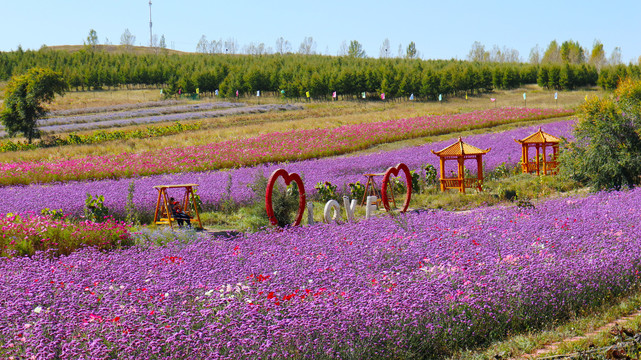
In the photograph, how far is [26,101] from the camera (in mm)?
41312

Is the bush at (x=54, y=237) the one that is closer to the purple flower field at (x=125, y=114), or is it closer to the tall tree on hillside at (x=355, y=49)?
the purple flower field at (x=125, y=114)

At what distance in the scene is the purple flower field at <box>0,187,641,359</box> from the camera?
5445mm

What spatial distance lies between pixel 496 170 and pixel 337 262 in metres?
15.3

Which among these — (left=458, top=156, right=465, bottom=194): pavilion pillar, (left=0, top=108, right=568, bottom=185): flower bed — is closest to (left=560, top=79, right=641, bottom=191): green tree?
(left=458, top=156, right=465, bottom=194): pavilion pillar

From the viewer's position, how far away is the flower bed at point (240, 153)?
81.4 feet

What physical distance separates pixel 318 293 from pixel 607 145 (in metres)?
13.6

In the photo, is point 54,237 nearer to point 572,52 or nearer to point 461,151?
point 461,151

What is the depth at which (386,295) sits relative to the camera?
21.0ft

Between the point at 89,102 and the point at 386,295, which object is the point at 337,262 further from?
the point at 89,102

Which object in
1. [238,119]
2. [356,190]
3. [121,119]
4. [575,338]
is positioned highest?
[121,119]

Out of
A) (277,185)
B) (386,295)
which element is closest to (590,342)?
(386,295)

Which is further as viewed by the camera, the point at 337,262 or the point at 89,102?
the point at 89,102

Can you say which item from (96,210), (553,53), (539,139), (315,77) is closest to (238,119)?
(315,77)

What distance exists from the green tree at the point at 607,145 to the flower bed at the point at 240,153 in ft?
50.0
